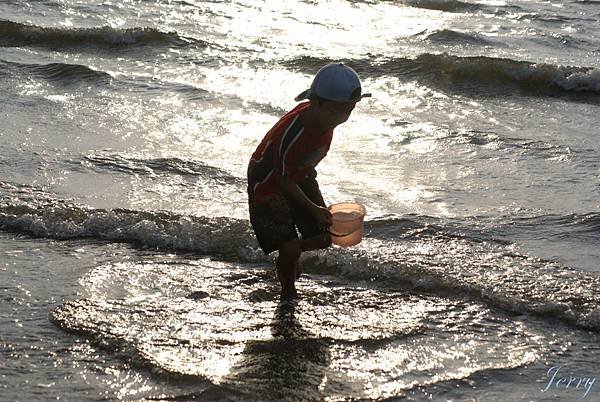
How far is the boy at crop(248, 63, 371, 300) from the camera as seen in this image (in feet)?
15.8

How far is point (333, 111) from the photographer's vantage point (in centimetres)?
482

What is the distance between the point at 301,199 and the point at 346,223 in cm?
39

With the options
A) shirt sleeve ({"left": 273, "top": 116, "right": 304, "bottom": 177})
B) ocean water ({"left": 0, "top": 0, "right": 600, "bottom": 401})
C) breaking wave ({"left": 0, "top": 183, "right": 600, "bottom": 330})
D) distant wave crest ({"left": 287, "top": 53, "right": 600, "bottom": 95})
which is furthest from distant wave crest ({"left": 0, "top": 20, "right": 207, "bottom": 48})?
shirt sleeve ({"left": 273, "top": 116, "right": 304, "bottom": 177})

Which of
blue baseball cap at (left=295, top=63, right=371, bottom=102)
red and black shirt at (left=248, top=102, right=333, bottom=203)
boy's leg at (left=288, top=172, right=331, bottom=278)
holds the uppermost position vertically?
blue baseball cap at (left=295, top=63, right=371, bottom=102)

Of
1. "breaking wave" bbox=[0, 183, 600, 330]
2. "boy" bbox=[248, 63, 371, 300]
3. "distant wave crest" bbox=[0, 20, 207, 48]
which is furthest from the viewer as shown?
"distant wave crest" bbox=[0, 20, 207, 48]

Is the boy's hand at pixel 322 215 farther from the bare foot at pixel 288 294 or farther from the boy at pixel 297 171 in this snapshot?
the bare foot at pixel 288 294

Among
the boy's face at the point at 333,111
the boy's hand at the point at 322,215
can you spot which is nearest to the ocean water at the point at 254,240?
the boy's hand at the point at 322,215

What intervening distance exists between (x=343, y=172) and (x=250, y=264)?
Result: 189 cm

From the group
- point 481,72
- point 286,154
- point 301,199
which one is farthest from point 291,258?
point 481,72

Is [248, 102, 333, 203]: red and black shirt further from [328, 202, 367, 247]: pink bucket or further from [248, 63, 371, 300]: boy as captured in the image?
[328, 202, 367, 247]: pink bucket

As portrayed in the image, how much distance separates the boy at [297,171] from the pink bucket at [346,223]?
66 millimetres

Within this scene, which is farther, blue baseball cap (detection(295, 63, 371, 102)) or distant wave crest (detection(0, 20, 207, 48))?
distant wave crest (detection(0, 20, 207, 48))

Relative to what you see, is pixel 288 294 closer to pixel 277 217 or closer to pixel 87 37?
pixel 277 217

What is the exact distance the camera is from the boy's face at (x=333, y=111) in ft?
15.8
